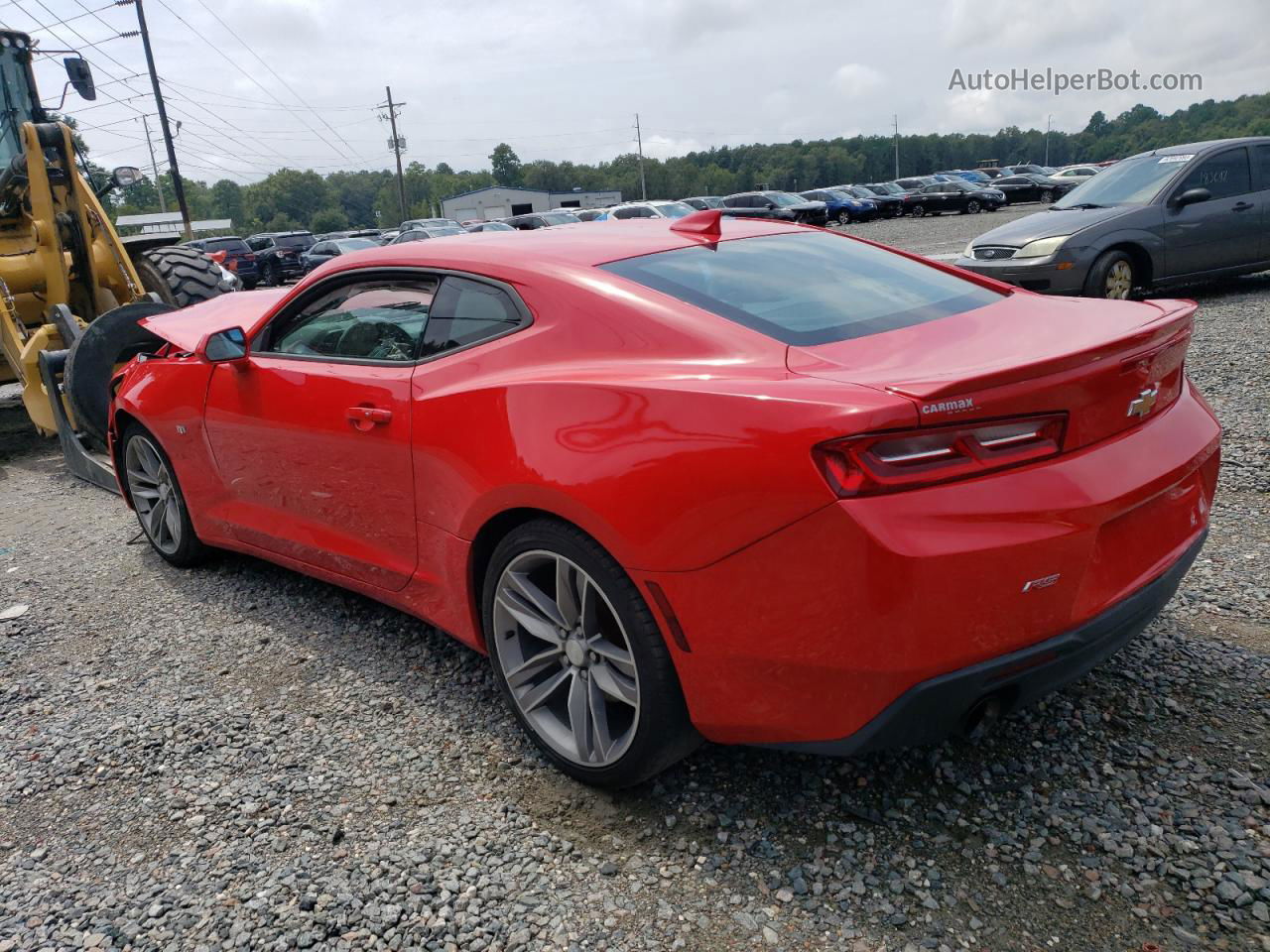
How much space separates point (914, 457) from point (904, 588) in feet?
0.89

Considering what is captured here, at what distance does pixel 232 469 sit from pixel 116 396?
123cm

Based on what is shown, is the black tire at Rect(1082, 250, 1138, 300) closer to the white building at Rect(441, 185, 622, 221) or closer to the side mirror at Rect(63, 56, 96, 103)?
the side mirror at Rect(63, 56, 96, 103)

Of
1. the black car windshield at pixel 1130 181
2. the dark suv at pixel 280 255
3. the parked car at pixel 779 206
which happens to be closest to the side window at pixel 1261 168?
the black car windshield at pixel 1130 181

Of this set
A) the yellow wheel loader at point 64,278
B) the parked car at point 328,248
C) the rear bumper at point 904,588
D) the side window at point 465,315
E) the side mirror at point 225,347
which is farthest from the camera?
the parked car at point 328,248

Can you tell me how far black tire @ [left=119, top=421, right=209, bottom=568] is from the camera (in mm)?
4570

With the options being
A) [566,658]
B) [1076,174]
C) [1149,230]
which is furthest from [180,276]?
[1076,174]

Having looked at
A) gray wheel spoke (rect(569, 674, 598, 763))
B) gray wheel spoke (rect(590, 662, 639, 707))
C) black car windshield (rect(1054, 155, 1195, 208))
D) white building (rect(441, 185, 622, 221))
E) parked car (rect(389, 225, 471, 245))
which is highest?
white building (rect(441, 185, 622, 221))

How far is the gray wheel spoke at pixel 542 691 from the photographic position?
278 centimetres

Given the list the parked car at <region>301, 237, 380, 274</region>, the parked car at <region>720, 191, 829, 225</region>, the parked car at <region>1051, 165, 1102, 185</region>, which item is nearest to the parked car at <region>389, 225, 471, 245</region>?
the parked car at <region>301, 237, 380, 274</region>

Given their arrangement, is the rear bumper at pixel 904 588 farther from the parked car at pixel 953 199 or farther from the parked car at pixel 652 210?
the parked car at pixel 953 199

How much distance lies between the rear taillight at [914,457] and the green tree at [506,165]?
13311cm

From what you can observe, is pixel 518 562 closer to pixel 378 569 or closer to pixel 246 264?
pixel 378 569

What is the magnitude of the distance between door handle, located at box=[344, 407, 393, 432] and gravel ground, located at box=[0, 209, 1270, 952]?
93cm

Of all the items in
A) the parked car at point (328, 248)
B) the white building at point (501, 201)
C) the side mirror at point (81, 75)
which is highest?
the white building at point (501, 201)
